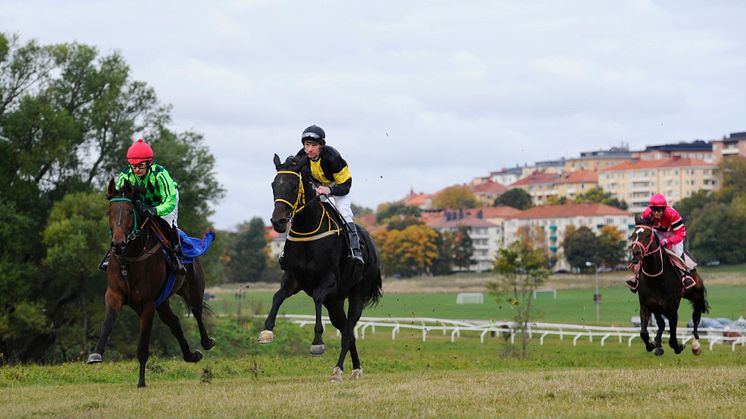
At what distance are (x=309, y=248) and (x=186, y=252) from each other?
7.12ft

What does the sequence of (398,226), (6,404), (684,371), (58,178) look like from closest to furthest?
(6,404) < (684,371) < (58,178) < (398,226)

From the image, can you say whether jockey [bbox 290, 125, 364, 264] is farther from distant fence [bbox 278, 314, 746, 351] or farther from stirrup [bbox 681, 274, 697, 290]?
distant fence [bbox 278, 314, 746, 351]

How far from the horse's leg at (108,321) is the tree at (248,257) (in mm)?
98602

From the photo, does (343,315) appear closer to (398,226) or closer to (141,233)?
(141,233)

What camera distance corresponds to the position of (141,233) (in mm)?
15945

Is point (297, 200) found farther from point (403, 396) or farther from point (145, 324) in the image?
point (403, 396)

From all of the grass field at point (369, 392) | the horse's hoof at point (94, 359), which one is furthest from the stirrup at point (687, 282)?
the horse's hoof at point (94, 359)

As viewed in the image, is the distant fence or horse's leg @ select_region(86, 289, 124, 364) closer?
horse's leg @ select_region(86, 289, 124, 364)

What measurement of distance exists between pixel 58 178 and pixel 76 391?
3702 cm

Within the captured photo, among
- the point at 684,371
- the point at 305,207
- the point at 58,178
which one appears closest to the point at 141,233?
the point at 305,207

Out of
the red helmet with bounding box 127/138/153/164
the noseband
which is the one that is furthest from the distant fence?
the red helmet with bounding box 127/138/153/164

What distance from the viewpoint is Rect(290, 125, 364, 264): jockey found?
17.0 meters

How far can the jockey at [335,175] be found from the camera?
55.9 feet

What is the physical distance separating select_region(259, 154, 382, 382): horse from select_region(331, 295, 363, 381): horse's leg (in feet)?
0.07
